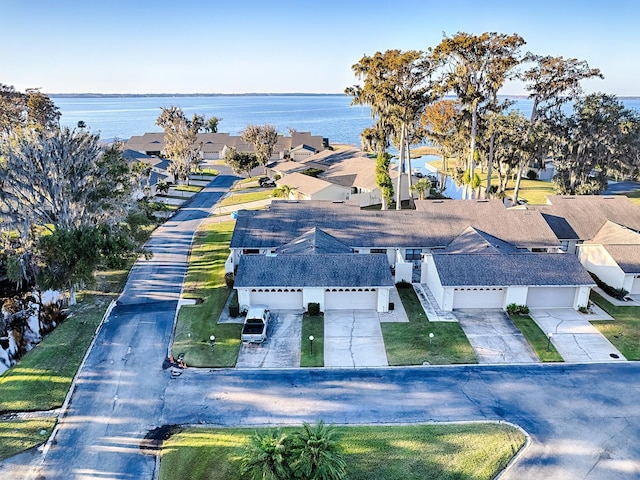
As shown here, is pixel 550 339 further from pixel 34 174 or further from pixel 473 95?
pixel 34 174

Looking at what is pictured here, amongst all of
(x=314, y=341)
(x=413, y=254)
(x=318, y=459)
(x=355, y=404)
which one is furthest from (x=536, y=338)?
(x=318, y=459)

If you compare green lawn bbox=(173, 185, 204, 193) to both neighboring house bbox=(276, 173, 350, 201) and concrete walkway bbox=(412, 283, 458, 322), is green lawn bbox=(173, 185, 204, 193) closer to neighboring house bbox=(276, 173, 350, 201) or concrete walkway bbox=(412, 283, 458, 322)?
neighboring house bbox=(276, 173, 350, 201)

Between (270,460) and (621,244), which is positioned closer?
(270,460)

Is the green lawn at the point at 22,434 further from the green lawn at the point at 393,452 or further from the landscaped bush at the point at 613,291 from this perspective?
the landscaped bush at the point at 613,291

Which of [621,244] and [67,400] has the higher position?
Answer: [621,244]

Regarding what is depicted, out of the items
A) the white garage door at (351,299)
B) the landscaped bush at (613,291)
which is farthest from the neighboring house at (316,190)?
the landscaped bush at (613,291)

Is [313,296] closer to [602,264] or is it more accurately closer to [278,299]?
[278,299]

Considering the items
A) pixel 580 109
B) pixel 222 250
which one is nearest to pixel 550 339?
→ pixel 222 250
